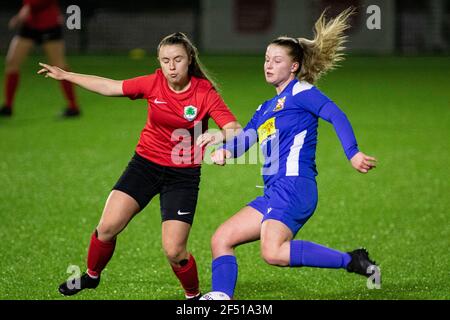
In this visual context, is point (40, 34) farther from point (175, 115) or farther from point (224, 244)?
point (224, 244)

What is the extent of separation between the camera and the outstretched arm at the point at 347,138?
494 cm

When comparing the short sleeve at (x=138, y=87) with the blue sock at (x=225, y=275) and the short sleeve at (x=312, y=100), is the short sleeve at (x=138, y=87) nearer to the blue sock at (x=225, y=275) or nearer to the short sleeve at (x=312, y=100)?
the short sleeve at (x=312, y=100)

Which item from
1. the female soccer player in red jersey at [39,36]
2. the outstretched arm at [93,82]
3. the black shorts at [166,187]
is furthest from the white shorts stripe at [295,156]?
the female soccer player in red jersey at [39,36]

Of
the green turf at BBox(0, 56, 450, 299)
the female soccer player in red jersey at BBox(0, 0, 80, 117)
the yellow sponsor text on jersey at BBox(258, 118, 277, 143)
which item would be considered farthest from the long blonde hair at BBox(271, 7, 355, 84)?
the female soccer player in red jersey at BBox(0, 0, 80, 117)

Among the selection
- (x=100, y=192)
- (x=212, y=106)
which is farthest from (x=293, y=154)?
(x=100, y=192)

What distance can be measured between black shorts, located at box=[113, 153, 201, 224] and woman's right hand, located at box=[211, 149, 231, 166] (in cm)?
47

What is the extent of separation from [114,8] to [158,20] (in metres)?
1.51

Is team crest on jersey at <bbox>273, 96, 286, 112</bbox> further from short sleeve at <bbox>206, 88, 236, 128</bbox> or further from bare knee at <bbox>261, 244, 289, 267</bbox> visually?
bare knee at <bbox>261, 244, 289, 267</bbox>

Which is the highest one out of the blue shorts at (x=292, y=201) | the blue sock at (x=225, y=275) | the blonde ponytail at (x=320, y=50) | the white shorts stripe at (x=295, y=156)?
the blonde ponytail at (x=320, y=50)

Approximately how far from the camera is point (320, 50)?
219 inches

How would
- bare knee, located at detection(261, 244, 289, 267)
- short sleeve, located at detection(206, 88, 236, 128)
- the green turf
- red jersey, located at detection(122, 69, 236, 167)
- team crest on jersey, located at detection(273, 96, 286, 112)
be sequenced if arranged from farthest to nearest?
the green turf
red jersey, located at detection(122, 69, 236, 167)
short sleeve, located at detection(206, 88, 236, 128)
team crest on jersey, located at detection(273, 96, 286, 112)
bare knee, located at detection(261, 244, 289, 267)

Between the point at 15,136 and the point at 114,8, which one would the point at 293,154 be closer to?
the point at 15,136

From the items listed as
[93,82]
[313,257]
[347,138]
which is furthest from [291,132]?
[93,82]

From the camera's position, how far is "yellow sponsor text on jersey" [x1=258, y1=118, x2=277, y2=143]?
5.37 meters
